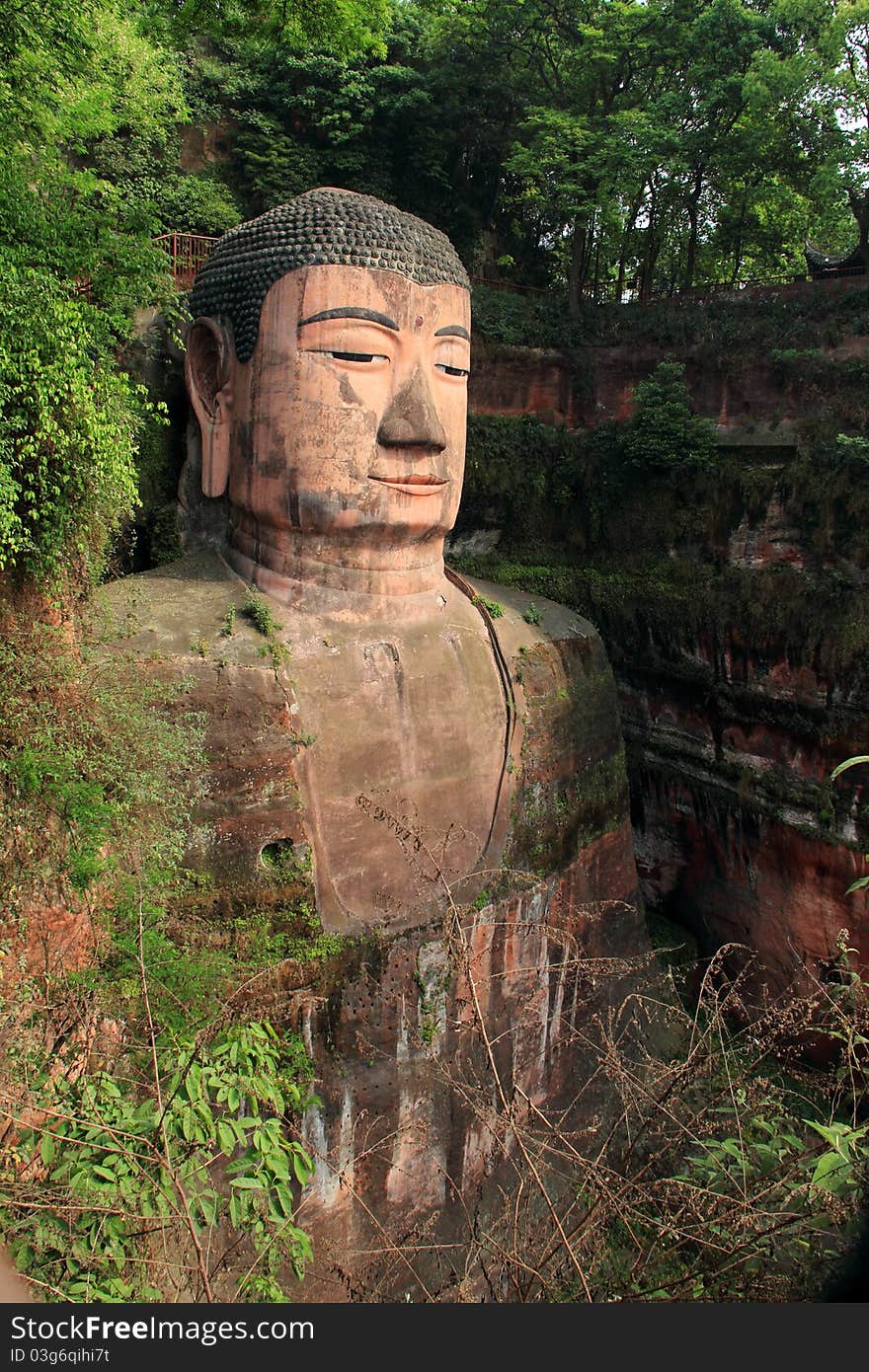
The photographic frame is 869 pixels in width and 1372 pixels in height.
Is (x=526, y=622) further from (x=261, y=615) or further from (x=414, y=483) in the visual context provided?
(x=261, y=615)

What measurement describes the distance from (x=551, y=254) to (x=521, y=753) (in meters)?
12.6

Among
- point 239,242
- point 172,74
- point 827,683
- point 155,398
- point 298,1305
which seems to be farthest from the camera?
point 172,74

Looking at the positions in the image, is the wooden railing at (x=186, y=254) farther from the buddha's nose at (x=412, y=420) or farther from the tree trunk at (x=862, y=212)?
the tree trunk at (x=862, y=212)

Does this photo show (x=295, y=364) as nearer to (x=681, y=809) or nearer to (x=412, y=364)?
(x=412, y=364)

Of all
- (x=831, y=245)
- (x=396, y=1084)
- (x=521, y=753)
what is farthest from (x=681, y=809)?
(x=831, y=245)

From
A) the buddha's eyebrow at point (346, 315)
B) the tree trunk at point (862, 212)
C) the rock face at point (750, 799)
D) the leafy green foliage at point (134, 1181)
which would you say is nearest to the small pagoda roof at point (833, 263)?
the tree trunk at point (862, 212)

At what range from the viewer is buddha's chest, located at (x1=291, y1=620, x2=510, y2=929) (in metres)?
6.76

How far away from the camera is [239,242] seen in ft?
24.3

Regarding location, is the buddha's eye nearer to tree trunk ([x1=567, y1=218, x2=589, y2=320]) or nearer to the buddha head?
the buddha head

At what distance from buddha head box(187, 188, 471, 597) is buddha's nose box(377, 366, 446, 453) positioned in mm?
10

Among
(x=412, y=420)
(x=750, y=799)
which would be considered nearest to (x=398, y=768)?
(x=412, y=420)

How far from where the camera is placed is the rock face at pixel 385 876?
21.1ft

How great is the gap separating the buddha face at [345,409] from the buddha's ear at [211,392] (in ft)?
0.79

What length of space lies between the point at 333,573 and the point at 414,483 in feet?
3.07
